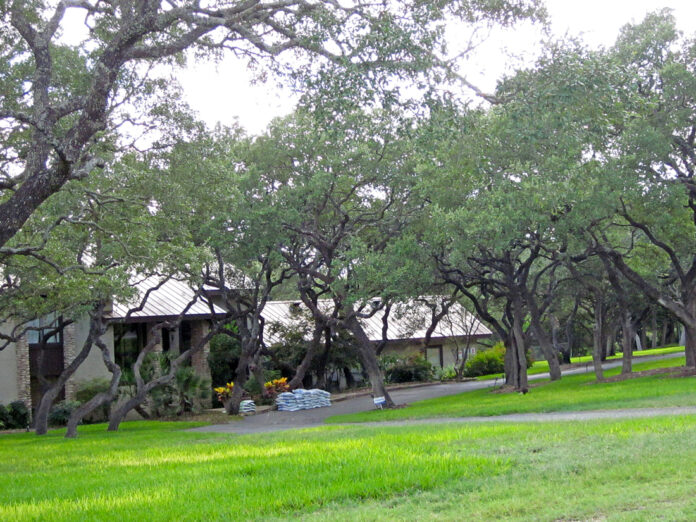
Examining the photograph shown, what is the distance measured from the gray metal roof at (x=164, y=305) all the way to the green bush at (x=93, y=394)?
277cm

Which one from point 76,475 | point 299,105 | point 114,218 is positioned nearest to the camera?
point 76,475

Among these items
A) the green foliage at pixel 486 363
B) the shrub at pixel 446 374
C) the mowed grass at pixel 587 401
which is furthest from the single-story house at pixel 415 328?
the mowed grass at pixel 587 401

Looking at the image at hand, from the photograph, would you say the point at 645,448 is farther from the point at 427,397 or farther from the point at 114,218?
the point at 427,397

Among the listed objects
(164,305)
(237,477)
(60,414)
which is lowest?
(60,414)

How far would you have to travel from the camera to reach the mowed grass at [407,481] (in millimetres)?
6738

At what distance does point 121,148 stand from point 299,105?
7.58 meters

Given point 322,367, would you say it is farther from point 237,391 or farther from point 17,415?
point 17,415

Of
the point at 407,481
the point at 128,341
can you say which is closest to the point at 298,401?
the point at 128,341

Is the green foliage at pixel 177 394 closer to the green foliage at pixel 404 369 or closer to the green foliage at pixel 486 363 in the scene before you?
the green foliage at pixel 404 369

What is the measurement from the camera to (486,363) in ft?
168

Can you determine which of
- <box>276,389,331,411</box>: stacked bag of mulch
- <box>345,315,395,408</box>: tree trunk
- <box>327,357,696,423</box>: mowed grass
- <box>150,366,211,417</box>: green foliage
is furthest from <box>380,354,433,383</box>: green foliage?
<box>327,357,696,423</box>: mowed grass

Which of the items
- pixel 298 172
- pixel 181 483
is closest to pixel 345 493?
pixel 181 483

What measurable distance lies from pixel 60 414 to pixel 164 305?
22.4 ft

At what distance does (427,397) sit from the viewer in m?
33.2
